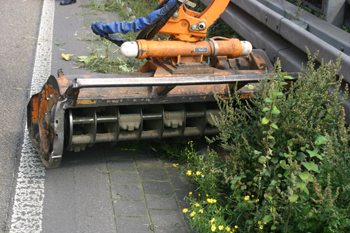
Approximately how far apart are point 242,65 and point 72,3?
17.9 feet

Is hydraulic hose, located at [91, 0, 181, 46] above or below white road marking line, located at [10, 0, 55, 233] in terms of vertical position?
above

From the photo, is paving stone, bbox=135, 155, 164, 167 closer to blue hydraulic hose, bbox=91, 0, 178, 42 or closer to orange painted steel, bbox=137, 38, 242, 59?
orange painted steel, bbox=137, 38, 242, 59

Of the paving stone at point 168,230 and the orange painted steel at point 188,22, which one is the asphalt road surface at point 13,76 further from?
the orange painted steel at point 188,22

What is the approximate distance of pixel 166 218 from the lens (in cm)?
332

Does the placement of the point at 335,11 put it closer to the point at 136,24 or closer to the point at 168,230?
the point at 136,24

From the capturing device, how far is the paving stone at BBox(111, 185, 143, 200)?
3.52m

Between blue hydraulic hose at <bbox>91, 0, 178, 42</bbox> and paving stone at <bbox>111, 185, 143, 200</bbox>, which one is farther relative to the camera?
blue hydraulic hose at <bbox>91, 0, 178, 42</bbox>

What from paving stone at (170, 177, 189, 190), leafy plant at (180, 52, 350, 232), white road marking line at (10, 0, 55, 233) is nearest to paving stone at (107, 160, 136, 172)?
paving stone at (170, 177, 189, 190)

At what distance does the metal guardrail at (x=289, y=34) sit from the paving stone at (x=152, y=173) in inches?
69.2

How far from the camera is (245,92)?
3.89 metres

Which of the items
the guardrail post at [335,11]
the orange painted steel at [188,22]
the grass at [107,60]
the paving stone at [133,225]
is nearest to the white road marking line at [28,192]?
the paving stone at [133,225]

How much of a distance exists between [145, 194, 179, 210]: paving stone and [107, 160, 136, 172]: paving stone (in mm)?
452

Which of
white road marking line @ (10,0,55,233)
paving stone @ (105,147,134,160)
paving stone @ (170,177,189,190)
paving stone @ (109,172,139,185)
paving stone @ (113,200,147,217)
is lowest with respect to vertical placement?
white road marking line @ (10,0,55,233)

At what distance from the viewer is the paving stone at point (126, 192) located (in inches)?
139
